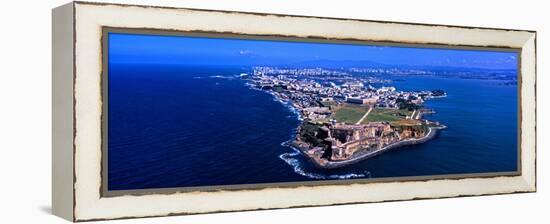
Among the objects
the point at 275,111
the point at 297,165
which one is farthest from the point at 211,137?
the point at 297,165

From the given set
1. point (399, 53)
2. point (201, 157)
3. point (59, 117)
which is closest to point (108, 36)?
point (59, 117)

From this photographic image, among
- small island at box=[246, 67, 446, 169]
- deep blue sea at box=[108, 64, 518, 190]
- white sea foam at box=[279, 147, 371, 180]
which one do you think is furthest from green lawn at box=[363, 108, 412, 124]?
white sea foam at box=[279, 147, 371, 180]

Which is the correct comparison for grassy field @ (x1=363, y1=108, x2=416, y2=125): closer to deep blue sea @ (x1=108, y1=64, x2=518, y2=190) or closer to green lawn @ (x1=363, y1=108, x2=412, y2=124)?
green lawn @ (x1=363, y1=108, x2=412, y2=124)

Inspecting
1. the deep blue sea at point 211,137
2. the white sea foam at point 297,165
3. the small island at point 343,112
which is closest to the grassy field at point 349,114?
the small island at point 343,112

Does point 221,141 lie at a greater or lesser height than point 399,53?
lesser

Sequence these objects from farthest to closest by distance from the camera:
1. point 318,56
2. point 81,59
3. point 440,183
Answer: point 440,183
point 318,56
point 81,59

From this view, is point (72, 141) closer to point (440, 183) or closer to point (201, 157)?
point (201, 157)
